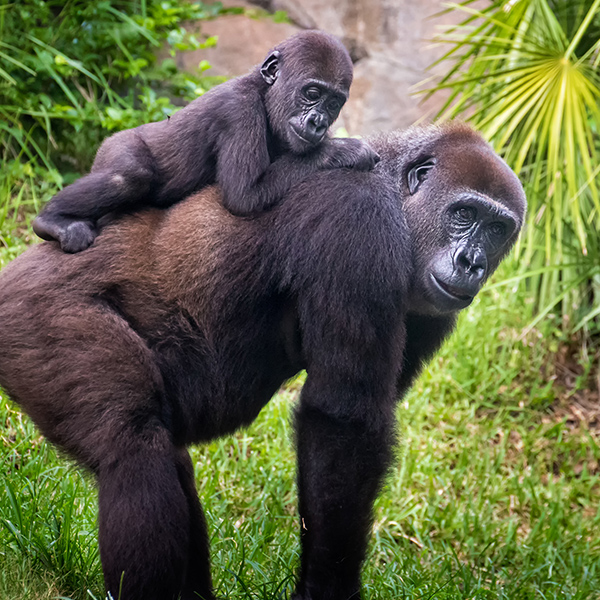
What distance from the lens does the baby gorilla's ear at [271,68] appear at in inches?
148

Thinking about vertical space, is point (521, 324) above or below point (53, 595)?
below

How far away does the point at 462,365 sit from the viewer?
6.17 metres

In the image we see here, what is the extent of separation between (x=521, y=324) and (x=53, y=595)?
4422 mm

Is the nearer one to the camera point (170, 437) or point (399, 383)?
point (170, 437)

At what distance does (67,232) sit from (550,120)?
13.0 ft

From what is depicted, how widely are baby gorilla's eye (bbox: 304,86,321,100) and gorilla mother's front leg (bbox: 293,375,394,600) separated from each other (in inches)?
50.5

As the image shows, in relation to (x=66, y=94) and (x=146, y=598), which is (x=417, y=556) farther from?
(x=66, y=94)

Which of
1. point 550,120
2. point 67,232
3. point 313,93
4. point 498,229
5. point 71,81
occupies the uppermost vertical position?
point 313,93

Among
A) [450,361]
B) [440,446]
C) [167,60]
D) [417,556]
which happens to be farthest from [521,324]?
[167,60]

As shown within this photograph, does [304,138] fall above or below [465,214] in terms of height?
above

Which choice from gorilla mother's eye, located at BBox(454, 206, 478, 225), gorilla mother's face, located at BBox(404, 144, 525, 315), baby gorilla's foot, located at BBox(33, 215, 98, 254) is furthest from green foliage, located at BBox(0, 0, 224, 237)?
gorilla mother's eye, located at BBox(454, 206, 478, 225)

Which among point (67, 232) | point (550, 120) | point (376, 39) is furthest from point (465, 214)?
point (376, 39)

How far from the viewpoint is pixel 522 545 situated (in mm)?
4918

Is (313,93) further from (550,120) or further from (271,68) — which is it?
(550,120)
